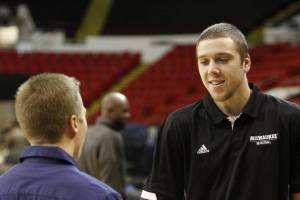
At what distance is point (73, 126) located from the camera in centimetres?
157

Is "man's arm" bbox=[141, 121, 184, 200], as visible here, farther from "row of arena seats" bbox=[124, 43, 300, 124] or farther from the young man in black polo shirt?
"row of arena seats" bbox=[124, 43, 300, 124]

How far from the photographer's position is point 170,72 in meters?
13.2

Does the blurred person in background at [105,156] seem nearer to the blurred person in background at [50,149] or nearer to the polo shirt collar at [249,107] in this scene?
the polo shirt collar at [249,107]

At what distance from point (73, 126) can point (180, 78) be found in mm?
10935

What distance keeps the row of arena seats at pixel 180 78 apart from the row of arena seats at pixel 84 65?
755 mm

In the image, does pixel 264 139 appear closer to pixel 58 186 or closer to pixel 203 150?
pixel 203 150

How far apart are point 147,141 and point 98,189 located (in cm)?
643

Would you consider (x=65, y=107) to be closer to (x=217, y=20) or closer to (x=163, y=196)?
(x=163, y=196)

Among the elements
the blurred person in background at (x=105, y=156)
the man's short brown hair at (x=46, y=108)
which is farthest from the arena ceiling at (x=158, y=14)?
the man's short brown hair at (x=46, y=108)

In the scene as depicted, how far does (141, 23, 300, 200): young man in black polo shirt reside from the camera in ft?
6.67

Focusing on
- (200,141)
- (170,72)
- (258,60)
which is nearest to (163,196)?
(200,141)

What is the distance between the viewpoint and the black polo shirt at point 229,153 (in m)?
2.03

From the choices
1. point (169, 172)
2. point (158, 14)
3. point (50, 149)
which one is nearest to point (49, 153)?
point (50, 149)

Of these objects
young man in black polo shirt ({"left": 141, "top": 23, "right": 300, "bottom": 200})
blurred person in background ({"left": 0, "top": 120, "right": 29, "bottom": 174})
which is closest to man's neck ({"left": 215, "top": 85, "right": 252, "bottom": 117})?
young man in black polo shirt ({"left": 141, "top": 23, "right": 300, "bottom": 200})
